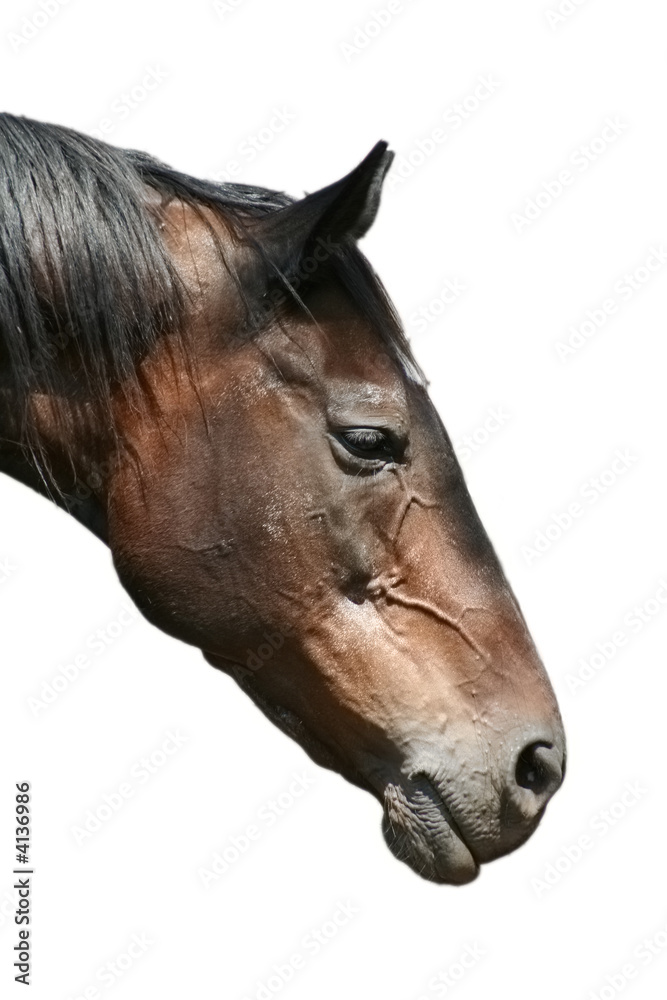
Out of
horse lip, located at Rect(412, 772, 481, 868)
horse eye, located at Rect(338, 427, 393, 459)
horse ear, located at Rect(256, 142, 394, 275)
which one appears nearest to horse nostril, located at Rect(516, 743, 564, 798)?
horse lip, located at Rect(412, 772, 481, 868)

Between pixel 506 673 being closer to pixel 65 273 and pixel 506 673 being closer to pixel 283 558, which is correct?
pixel 283 558

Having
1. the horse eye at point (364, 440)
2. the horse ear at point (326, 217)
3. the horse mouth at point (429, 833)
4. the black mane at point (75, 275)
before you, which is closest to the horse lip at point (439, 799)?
the horse mouth at point (429, 833)

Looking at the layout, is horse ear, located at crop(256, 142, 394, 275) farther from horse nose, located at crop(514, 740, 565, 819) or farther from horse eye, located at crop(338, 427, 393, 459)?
horse nose, located at crop(514, 740, 565, 819)

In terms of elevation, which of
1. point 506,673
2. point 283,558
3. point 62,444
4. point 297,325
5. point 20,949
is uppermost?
point 297,325

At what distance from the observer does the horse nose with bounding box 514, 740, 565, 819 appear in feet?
9.48

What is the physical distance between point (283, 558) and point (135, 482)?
0.55 m

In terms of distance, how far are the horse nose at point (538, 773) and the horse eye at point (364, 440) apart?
1.05 meters

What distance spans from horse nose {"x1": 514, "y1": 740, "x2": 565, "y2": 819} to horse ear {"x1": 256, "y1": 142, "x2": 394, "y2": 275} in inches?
68.3

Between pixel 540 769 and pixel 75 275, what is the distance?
2.16 metres

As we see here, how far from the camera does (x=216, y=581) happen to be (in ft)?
9.72

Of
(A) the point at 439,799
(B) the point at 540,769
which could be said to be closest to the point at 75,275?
(A) the point at 439,799

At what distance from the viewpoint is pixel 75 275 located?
2928 millimetres

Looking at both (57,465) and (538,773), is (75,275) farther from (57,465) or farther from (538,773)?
(538,773)

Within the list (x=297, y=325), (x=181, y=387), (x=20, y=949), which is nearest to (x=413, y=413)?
(x=297, y=325)
